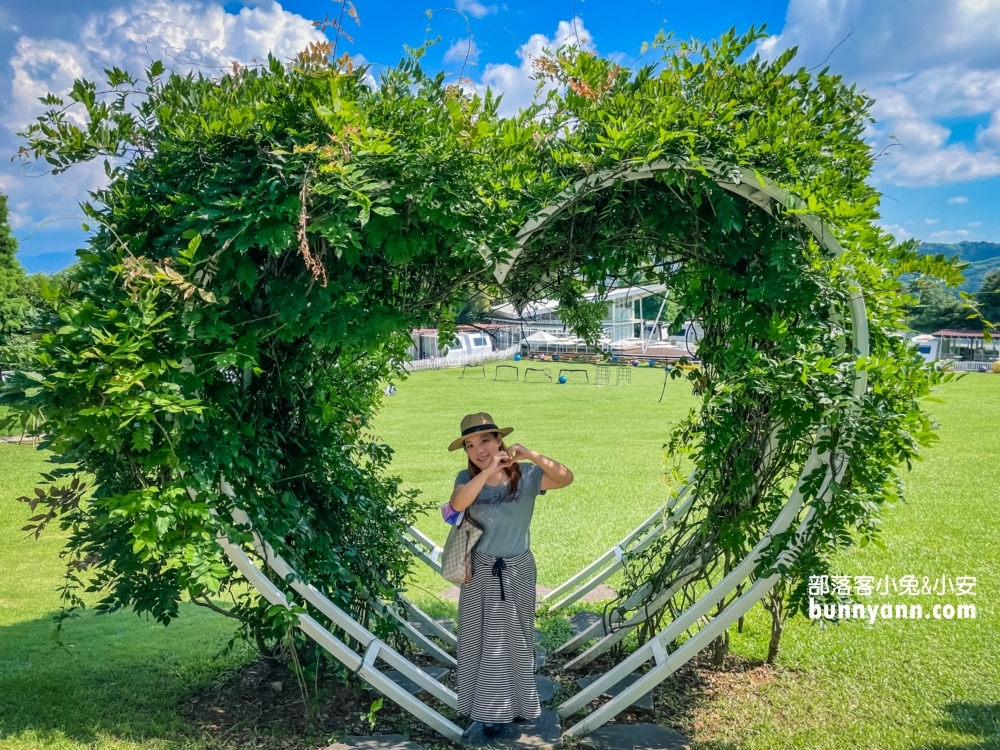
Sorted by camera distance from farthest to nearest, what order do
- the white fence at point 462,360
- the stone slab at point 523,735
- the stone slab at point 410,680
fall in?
the white fence at point 462,360 → the stone slab at point 410,680 → the stone slab at point 523,735

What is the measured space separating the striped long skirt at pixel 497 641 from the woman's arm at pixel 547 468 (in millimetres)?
379

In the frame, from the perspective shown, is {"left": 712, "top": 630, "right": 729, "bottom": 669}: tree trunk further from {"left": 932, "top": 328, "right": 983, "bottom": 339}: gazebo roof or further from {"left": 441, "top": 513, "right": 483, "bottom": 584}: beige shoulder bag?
{"left": 932, "top": 328, "right": 983, "bottom": 339}: gazebo roof

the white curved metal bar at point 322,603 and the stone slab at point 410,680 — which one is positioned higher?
the white curved metal bar at point 322,603

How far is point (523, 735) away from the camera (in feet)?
12.4

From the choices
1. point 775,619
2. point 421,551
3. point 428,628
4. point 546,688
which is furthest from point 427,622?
point 775,619

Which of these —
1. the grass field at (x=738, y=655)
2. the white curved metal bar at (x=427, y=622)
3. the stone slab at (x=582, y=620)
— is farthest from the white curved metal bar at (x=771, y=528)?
the stone slab at (x=582, y=620)

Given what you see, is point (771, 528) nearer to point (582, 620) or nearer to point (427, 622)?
point (427, 622)

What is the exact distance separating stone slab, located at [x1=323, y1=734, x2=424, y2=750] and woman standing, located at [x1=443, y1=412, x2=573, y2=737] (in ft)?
1.06

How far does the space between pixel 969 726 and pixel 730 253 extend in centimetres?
257

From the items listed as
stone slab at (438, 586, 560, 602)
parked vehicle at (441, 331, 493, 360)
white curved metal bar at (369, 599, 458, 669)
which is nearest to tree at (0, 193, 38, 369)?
parked vehicle at (441, 331, 493, 360)

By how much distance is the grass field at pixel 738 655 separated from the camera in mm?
3848

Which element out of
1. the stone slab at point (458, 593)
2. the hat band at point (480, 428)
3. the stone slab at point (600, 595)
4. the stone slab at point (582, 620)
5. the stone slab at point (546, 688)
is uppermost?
the hat band at point (480, 428)

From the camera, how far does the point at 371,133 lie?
3.06 m

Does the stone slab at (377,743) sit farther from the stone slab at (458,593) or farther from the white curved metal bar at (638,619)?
the stone slab at (458,593)
